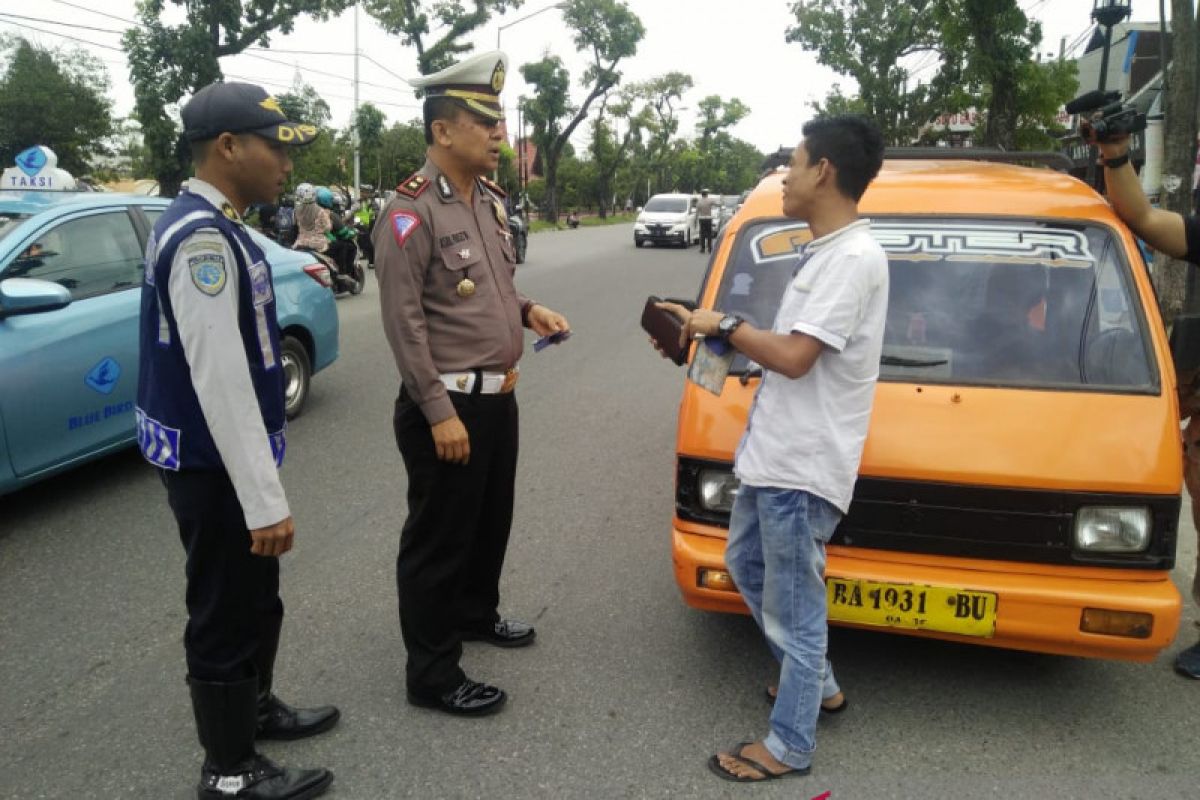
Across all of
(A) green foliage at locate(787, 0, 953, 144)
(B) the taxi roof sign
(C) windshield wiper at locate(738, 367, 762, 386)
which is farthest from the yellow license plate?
(A) green foliage at locate(787, 0, 953, 144)

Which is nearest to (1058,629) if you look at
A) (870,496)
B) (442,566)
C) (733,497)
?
(870,496)

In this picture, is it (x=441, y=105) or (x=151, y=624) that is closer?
(x=441, y=105)

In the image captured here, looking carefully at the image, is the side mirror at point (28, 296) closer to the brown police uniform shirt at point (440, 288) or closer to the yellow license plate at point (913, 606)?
the brown police uniform shirt at point (440, 288)

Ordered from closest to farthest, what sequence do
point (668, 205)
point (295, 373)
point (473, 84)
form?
point (473, 84), point (295, 373), point (668, 205)

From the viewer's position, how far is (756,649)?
10.9 feet

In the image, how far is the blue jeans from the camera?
2.43m

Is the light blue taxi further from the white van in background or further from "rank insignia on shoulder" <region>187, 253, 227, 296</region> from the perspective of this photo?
the white van in background

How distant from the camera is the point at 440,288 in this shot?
276 cm

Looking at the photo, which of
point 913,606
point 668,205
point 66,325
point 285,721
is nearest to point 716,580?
point 913,606

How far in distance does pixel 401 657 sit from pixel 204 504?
4.01 ft

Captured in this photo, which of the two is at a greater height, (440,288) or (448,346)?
(440,288)

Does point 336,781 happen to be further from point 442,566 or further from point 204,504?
point 204,504

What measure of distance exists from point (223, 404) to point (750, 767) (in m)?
1.70

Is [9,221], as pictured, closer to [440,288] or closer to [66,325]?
[66,325]
